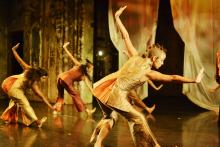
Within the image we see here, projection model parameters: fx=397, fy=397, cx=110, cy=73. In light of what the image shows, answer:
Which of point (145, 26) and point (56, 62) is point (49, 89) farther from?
point (145, 26)

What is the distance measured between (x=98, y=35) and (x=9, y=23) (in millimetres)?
2716

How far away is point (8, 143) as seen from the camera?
500cm

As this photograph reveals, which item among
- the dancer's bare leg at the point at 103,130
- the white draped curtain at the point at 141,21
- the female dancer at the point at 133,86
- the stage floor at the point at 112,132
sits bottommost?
the stage floor at the point at 112,132

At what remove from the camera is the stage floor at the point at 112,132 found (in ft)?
16.5

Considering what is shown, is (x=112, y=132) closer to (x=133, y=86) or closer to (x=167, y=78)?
(x=133, y=86)

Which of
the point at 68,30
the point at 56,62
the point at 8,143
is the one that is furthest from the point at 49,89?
the point at 8,143

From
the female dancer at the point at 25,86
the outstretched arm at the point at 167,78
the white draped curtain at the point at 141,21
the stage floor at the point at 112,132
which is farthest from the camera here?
the white draped curtain at the point at 141,21

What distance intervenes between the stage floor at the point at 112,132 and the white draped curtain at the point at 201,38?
0.56m

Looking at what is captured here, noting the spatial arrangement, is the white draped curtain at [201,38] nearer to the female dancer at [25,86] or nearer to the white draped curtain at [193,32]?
the white draped curtain at [193,32]

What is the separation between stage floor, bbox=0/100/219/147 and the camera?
198 inches

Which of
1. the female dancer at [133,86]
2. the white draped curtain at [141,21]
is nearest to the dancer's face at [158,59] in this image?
the female dancer at [133,86]

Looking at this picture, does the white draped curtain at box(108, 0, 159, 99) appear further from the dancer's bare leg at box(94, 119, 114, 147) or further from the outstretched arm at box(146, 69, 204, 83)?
the outstretched arm at box(146, 69, 204, 83)

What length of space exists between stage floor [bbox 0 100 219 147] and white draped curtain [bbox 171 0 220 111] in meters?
0.56

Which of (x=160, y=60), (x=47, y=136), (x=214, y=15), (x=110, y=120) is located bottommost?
(x=47, y=136)
